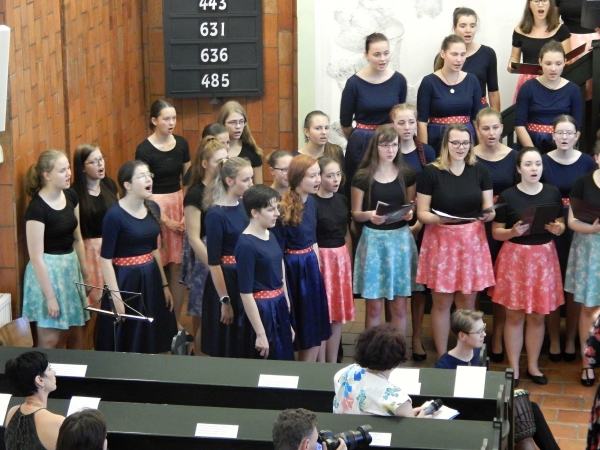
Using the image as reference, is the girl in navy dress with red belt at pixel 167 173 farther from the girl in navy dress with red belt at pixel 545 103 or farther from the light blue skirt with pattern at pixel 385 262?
the girl in navy dress with red belt at pixel 545 103

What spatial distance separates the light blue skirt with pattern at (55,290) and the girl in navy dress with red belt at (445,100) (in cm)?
264

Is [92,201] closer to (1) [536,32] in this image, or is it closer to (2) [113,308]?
(2) [113,308]

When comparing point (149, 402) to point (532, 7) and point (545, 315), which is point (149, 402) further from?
point (532, 7)

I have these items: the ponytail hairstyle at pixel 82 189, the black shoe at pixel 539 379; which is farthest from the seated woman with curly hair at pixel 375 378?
the ponytail hairstyle at pixel 82 189

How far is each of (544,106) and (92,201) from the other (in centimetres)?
311

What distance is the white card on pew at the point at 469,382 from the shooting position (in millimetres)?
4684

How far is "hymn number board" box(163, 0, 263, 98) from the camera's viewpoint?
8.41 meters

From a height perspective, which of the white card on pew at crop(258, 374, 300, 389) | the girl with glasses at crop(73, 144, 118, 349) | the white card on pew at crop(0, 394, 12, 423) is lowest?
the white card on pew at crop(0, 394, 12, 423)

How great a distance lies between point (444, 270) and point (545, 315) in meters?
0.91

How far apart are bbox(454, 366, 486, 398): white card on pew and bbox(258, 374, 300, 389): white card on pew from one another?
29.6 inches

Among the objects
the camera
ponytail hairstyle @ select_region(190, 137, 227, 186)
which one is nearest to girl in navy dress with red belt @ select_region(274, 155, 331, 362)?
ponytail hairstyle @ select_region(190, 137, 227, 186)

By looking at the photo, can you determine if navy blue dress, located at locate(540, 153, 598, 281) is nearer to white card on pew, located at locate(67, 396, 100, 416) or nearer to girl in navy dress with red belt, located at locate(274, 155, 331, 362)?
girl in navy dress with red belt, located at locate(274, 155, 331, 362)

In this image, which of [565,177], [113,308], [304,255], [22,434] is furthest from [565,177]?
[22,434]

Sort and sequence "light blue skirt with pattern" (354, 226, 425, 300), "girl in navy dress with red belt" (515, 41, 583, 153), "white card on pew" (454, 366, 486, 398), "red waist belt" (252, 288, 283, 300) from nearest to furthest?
"white card on pew" (454, 366, 486, 398) → "red waist belt" (252, 288, 283, 300) → "light blue skirt with pattern" (354, 226, 425, 300) → "girl in navy dress with red belt" (515, 41, 583, 153)
